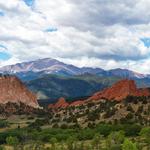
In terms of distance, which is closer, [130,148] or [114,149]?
[130,148]

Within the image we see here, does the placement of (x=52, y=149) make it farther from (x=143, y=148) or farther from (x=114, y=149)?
(x=143, y=148)

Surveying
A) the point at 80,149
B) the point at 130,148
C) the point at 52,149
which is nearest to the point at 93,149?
the point at 80,149

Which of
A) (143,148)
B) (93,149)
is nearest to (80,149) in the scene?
(93,149)

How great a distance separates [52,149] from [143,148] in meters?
40.7

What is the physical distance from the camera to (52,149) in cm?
19825

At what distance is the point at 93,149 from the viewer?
19925 centimetres

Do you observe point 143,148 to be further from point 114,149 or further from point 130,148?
point 130,148

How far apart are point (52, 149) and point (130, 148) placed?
43507mm

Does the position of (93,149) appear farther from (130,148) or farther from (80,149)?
(130,148)

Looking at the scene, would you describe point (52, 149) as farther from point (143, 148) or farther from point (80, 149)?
point (143, 148)

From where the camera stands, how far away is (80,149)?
655 ft

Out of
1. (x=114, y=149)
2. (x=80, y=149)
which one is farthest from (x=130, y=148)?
(x=80, y=149)

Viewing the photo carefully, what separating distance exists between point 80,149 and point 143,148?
93.5 feet

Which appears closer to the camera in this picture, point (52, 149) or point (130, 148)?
point (130, 148)
